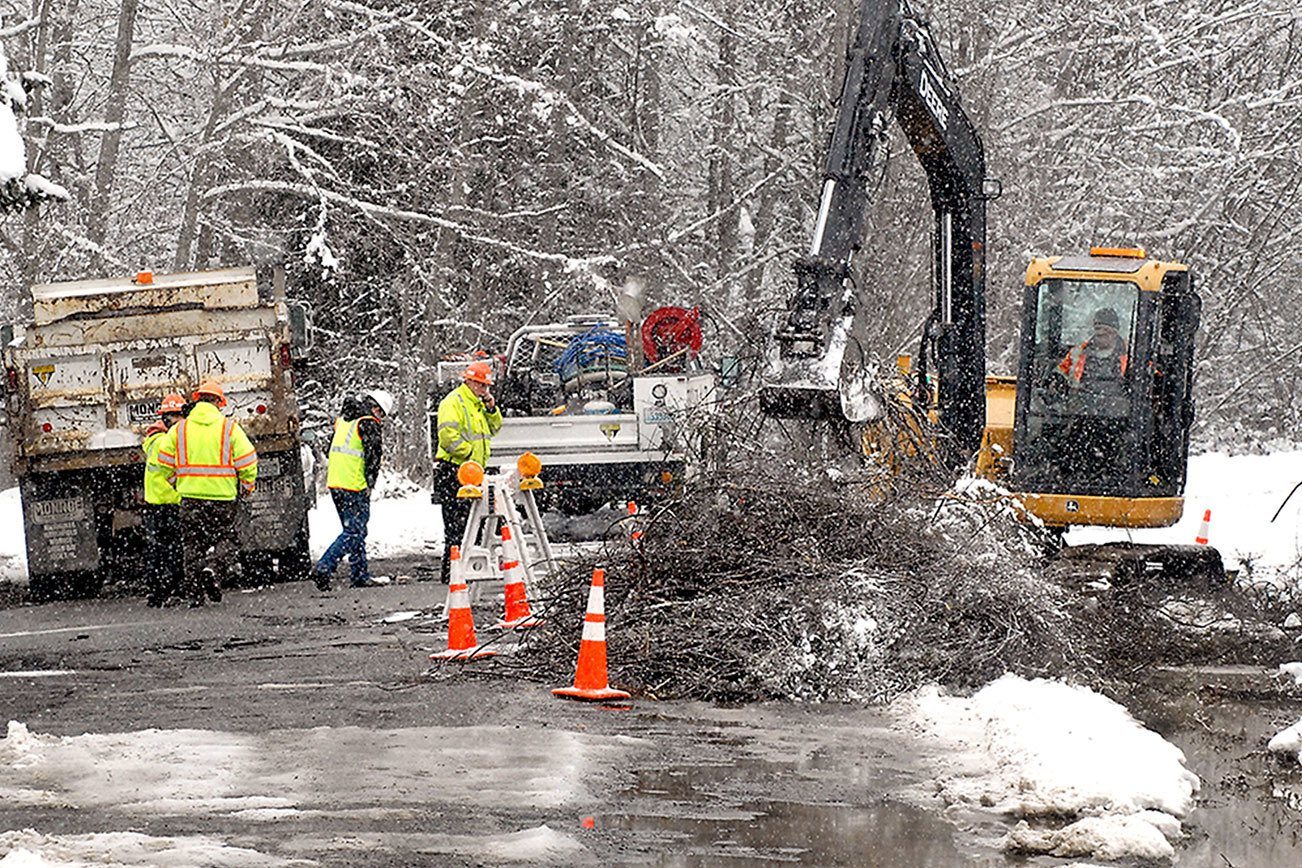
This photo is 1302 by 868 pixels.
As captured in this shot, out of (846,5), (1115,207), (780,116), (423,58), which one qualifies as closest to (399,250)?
(423,58)

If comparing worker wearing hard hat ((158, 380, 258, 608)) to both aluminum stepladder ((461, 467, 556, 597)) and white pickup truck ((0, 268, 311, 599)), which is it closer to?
white pickup truck ((0, 268, 311, 599))

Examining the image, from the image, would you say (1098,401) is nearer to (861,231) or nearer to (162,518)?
(861,231)

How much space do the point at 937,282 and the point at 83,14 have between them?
754 inches

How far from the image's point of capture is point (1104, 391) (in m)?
15.8

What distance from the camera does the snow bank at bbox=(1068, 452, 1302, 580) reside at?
17203mm

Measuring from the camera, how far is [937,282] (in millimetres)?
14828

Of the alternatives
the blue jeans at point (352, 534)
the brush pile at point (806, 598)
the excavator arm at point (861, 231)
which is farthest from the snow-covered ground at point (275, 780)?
the blue jeans at point (352, 534)

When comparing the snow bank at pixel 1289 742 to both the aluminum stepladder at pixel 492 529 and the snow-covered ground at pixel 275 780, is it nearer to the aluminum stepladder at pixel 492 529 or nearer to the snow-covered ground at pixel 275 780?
the snow-covered ground at pixel 275 780

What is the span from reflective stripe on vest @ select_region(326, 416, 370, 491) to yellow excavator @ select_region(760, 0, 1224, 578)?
15.3 feet

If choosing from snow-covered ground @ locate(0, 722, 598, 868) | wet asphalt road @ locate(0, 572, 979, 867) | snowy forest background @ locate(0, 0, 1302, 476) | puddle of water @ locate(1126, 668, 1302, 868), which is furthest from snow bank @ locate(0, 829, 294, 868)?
snowy forest background @ locate(0, 0, 1302, 476)

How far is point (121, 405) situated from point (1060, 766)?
36.2ft

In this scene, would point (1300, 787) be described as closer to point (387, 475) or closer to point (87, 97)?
point (387, 475)

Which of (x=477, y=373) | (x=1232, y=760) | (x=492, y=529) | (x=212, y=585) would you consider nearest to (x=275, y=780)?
(x=1232, y=760)

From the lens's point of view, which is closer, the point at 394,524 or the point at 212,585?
the point at 212,585
